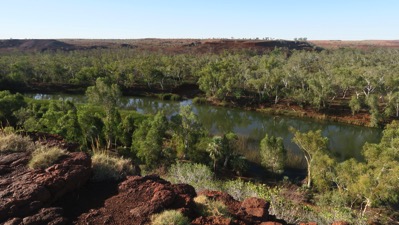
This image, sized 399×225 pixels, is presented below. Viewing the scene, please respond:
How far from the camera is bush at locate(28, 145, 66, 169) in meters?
11.2

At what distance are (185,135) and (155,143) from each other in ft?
13.4

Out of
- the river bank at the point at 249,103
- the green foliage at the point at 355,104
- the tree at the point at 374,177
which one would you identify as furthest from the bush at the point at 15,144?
the green foliage at the point at 355,104

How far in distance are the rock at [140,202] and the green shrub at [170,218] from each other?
1.39ft

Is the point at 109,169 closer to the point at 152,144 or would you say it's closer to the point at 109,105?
the point at 152,144

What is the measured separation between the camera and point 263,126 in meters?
53.6

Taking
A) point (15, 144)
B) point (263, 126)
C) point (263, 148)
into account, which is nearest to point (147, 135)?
point (263, 148)

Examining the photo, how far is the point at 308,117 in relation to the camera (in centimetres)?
5875

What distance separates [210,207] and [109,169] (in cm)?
436

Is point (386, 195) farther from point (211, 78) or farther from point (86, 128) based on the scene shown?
point (211, 78)

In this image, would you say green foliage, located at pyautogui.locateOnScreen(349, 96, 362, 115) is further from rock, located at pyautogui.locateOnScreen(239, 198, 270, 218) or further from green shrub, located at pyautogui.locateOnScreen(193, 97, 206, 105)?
rock, located at pyautogui.locateOnScreen(239, 198, 270, 218)

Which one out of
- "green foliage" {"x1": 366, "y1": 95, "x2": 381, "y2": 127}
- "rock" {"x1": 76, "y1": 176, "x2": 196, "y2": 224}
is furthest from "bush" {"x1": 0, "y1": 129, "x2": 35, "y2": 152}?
"green foliage" {"x1": 366, "y1": 95, "x2": 381, "y2": 127}

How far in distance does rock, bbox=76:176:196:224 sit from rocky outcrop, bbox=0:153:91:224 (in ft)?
4.25

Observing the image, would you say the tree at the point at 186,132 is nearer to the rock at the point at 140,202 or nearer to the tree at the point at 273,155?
the tree at the point at 273,155

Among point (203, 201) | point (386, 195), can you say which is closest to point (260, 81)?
point (386, 195)
